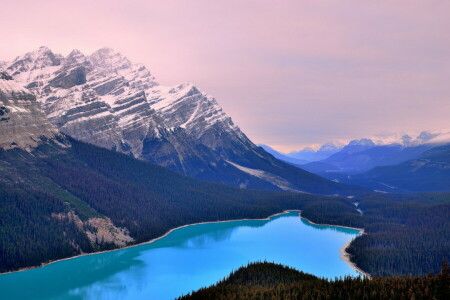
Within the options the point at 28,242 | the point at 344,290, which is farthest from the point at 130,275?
the point at 344,290

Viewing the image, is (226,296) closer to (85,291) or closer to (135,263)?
(85,291)

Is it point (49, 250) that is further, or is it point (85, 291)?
point (49, 250)

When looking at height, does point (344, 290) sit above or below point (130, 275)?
above

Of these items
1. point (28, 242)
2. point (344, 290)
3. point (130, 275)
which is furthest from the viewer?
point (28, 242)

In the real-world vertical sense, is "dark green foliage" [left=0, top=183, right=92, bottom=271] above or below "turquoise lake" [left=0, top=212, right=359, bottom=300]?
above

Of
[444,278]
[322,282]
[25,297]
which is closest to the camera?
[444,278]

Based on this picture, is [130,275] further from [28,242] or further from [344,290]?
[344,290]

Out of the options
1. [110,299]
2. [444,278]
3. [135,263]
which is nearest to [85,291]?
[110,299]

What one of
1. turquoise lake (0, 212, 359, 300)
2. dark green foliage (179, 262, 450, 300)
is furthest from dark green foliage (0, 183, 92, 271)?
dark green foliage (179, 262, 450, 300)

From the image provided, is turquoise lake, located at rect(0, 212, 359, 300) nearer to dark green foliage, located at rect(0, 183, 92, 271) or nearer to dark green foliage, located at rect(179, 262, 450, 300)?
dark green foliage, located at rect(0, 183, 92, 271)

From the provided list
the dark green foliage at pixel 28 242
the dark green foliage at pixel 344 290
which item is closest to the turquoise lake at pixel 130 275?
the dark green foliage at pixel 28 242

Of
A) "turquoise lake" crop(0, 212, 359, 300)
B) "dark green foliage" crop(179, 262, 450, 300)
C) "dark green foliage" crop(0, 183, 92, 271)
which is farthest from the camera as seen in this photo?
"dark green foliage" crop(0, 183, 92, 271)
